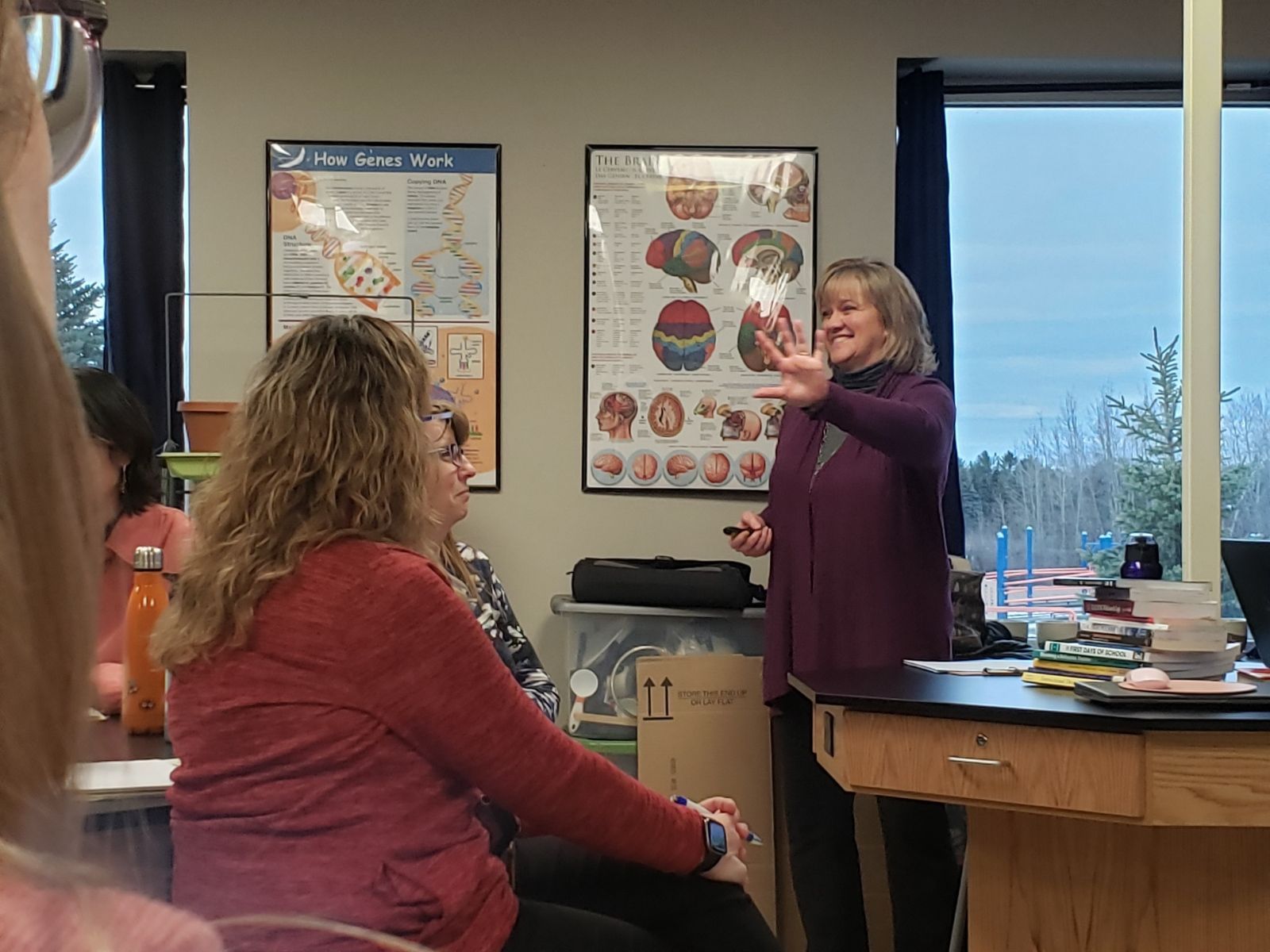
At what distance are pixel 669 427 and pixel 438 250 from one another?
0.77 meters

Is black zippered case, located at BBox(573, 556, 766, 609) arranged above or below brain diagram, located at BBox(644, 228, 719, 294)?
below

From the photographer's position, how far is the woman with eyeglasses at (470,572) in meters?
2.00

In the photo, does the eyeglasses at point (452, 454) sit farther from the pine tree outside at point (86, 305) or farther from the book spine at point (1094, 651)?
the pine tree outside at point (86, 305)

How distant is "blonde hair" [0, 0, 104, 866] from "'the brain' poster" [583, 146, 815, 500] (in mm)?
2812

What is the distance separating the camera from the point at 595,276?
3.22 m

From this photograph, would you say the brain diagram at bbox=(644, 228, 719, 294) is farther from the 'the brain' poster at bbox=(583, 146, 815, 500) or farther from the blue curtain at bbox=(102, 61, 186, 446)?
the blue curtain at bbox=(102, 61, 186, 446)

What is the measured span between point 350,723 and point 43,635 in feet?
2.75

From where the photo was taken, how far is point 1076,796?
63.6 inches

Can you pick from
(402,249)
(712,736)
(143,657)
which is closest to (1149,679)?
(712,736)

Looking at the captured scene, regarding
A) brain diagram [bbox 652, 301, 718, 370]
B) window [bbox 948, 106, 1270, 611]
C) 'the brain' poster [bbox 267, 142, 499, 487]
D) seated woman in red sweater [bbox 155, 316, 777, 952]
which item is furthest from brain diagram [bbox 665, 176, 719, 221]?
seated woman in red sweater [bbox 155, 316, 777, 952]

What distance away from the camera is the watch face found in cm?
144

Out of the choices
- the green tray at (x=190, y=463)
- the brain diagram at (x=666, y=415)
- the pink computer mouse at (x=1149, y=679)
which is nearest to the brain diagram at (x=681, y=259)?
the brain diagram at (x=666, y=415)

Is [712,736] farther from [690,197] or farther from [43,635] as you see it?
[43,635]

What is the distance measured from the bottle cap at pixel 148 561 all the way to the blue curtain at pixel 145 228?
1.66 meters
